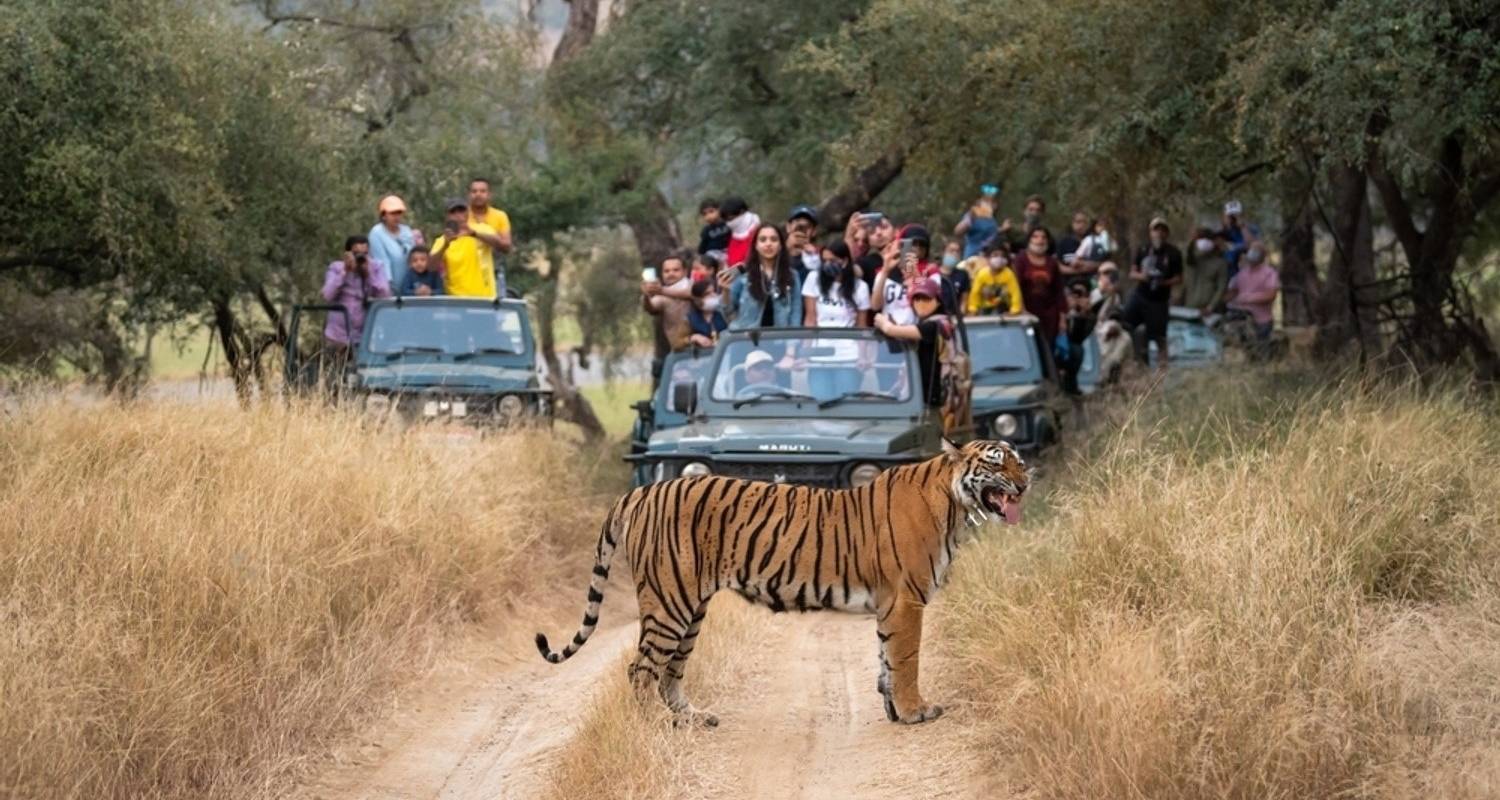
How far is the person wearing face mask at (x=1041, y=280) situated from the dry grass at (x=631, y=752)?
9324 mm

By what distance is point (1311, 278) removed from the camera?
91.6ft

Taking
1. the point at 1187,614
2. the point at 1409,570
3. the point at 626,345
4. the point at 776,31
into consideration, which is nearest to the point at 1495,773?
the point at 1187,614

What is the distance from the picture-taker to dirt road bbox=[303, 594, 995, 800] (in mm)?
8359

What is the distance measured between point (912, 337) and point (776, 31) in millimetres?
14698

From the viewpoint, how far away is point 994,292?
18.1 meters

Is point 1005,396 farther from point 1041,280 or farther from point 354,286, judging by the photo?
point 354,286

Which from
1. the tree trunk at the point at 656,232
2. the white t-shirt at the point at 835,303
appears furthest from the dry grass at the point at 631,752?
the tree trunk at the point at 656,232

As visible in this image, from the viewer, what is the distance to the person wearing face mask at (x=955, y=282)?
13.8m

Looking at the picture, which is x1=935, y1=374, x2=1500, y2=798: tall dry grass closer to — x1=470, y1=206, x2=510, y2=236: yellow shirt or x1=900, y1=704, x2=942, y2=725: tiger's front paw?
x1=900, y1=704, x2=942, y2=725: tiger's front paw

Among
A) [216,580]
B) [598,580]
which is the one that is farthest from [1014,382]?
[216,580]

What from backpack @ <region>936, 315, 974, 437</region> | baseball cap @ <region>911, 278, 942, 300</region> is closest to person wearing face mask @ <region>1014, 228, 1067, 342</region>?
backpack @ <region>936, 315, 974, 437</region>

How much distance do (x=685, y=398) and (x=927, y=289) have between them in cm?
156

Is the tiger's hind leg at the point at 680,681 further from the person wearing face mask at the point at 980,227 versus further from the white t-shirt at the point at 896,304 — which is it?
the person wearing face mask at the point at 980,227

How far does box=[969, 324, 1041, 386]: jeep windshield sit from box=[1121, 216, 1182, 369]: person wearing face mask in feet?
11.1
